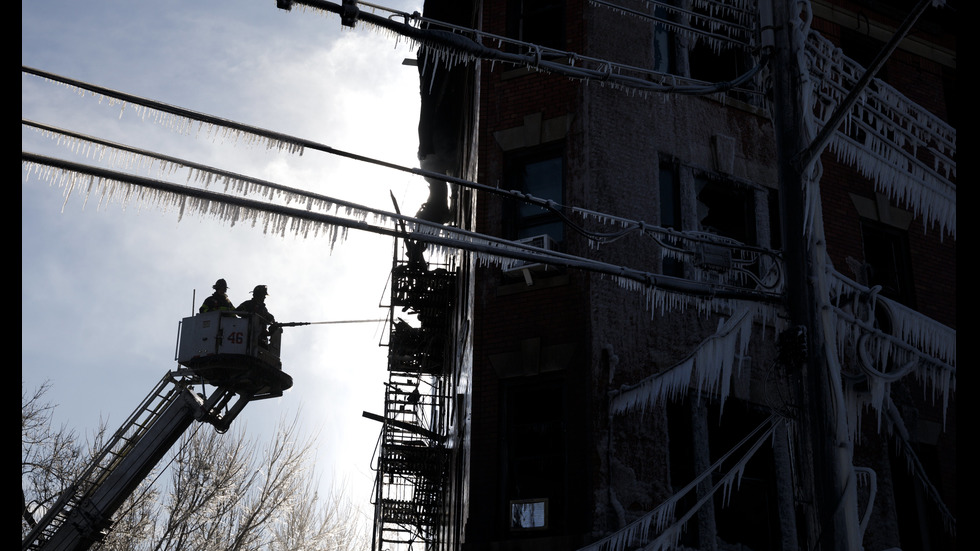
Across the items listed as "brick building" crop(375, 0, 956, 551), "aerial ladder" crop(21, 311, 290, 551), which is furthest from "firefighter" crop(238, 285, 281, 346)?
"brick building" crop(375, 0, 956, 551)

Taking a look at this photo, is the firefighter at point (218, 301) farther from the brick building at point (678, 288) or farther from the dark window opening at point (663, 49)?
the dark window opening at point (663, 49)

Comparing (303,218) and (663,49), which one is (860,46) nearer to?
(663,49)

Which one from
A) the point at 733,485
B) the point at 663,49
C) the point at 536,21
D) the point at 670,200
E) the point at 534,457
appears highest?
the point at 536,21

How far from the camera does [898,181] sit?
32.0ft

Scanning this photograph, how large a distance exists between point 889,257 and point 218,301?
15.6 metres

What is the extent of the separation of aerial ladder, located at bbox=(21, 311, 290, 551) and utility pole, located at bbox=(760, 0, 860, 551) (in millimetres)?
16393

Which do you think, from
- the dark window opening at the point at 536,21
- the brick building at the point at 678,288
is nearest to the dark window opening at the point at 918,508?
the brick building at the point at 678,288

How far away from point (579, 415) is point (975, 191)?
931 cm

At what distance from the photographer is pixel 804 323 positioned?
8.32 metres

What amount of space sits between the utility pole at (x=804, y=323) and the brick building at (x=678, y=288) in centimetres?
8

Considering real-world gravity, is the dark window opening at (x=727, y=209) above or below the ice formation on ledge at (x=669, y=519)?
above

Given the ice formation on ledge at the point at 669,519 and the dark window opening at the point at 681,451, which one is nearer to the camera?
the ice formation on ledge at the point at 669,519

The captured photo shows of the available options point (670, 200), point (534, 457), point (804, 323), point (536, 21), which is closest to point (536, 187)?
point (670, 200)

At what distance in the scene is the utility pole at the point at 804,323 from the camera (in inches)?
305
